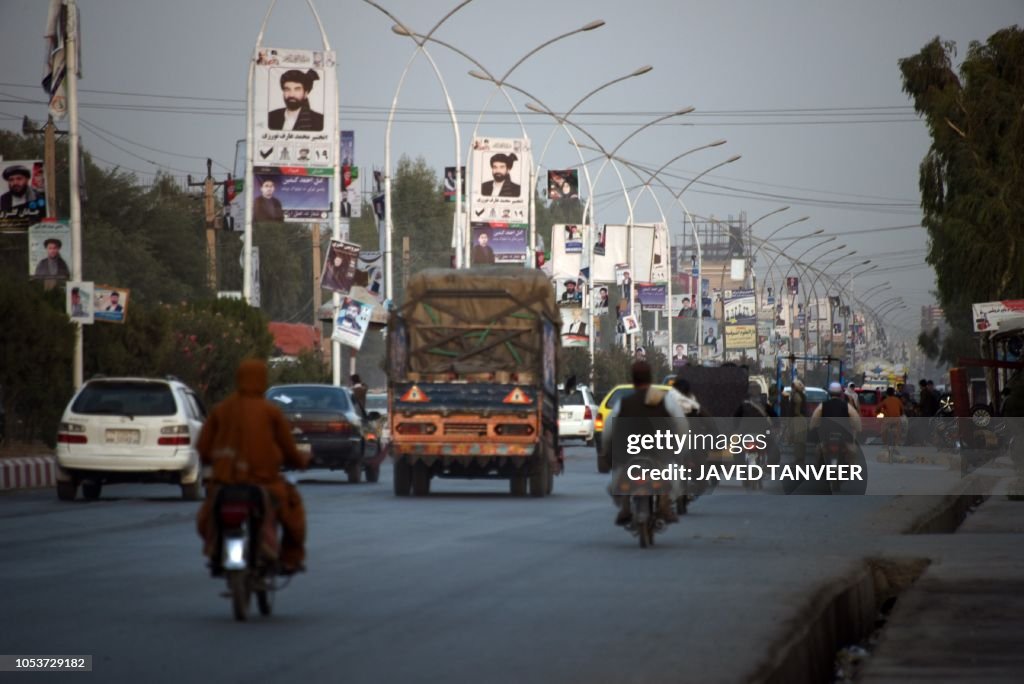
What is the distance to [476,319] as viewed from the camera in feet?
95.6

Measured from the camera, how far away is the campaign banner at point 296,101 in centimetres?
3750

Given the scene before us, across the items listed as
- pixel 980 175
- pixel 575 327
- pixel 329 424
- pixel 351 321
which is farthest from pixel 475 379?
pixel 575 327

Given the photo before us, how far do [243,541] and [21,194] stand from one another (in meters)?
23.6

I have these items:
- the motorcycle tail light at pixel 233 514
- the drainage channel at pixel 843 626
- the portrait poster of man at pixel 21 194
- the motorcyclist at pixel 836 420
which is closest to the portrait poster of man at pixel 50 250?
the portrait poster of man at pixel 21 194

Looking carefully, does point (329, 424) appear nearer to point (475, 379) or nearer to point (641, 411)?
point (475, 379)

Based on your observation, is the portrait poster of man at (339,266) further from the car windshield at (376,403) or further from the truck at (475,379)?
the truck at (475,379)

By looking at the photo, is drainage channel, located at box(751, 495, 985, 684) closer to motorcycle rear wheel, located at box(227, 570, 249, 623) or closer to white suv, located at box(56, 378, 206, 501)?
motorcycle rear wheel, located at box(227, 570, 249, 623)

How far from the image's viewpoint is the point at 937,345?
97.2 meters

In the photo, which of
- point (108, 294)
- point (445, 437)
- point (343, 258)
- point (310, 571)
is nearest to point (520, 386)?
point (445, 437)

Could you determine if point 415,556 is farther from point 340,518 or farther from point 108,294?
point 108,294

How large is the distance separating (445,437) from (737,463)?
6976mm

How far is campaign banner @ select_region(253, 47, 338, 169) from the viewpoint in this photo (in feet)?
123

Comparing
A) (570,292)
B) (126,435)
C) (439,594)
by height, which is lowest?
(439,594)

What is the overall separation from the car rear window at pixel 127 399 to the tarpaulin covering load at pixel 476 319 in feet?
13.8
